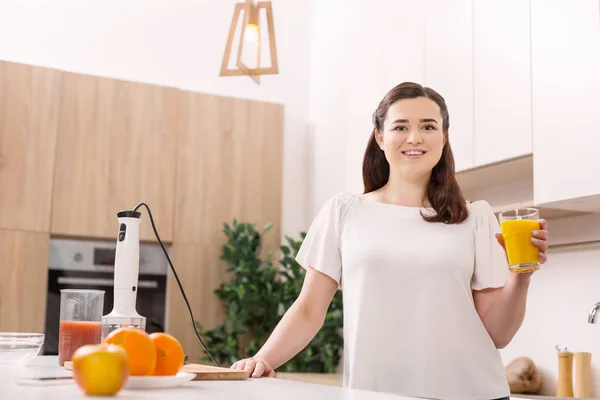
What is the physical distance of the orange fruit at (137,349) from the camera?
1.02 metres

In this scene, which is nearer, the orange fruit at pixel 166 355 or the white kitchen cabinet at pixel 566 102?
the orange fruit at pixel 166 355

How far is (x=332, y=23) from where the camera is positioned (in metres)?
5.34

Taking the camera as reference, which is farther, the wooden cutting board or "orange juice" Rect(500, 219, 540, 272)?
"orange juice" Rect(500, 219, 540, 272)

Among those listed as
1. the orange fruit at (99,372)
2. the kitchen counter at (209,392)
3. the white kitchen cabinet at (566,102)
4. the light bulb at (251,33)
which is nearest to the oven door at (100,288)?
the light bulb at (251,33)

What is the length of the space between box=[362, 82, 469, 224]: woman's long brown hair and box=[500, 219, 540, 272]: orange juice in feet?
0.61

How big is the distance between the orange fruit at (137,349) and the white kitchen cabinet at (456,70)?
2230 mm

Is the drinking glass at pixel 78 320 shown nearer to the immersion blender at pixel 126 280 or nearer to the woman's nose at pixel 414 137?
the immersion blender at pixel 126 280

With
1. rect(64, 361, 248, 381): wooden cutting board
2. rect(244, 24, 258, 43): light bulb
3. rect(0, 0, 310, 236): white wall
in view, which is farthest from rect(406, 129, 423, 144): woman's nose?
rect(0, 0, 310, 236): white wall

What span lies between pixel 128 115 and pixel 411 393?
3.31m

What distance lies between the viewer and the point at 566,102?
2.58 m

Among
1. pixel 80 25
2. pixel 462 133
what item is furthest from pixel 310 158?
pixel 462 133

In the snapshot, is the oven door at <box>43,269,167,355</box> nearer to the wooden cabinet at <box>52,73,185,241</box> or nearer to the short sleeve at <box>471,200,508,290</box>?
the wooden cabinet at <box>52,73,185,241</box>

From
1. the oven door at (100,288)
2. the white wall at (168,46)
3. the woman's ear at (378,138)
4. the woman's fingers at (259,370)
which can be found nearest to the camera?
the woman's fingers at (259,370)

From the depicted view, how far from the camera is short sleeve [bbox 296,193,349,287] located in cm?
181
